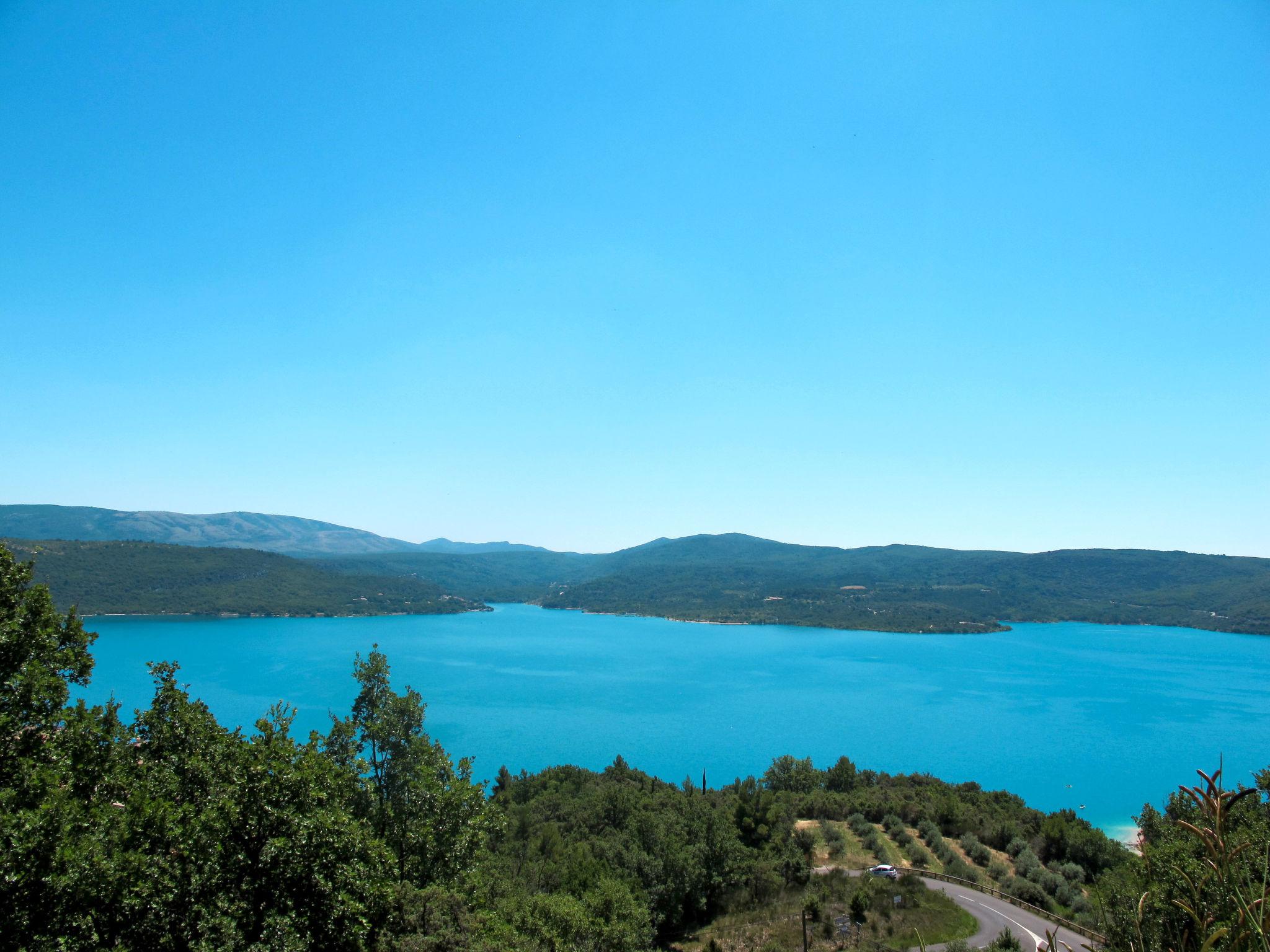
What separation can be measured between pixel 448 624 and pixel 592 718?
111 m

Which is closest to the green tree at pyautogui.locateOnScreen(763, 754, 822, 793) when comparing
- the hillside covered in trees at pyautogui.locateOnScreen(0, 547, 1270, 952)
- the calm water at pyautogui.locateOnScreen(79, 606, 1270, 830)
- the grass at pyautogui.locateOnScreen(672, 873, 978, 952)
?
the calm water at pyautogui.locateOnScreen(79, 606, 1270, 830)

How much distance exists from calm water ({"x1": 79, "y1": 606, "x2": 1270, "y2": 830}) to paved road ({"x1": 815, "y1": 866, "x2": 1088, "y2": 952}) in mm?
35955

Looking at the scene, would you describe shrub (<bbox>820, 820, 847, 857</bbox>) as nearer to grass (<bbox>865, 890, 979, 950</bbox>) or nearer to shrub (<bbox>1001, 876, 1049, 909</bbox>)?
shrub (<bbox>1001, 876, 1049, 909</bbox>)

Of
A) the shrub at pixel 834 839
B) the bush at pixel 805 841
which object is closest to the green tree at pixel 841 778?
the shrub at pixel 834 839

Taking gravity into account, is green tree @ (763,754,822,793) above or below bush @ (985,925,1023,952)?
below

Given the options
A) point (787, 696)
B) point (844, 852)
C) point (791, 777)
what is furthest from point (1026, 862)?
point (787, 696)

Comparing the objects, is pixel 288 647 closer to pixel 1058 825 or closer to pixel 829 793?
pixel 829 793

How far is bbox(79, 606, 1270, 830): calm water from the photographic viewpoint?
7025cm

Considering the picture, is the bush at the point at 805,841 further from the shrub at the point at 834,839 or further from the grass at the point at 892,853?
the grass at the point at 892,853

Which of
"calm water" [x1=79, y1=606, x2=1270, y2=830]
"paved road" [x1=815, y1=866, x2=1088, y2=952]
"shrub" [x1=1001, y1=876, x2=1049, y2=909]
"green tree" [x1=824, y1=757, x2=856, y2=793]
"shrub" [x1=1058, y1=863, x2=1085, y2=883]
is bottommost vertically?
"calm water" [x1=79, y1=606, x2=1270, y2=830]

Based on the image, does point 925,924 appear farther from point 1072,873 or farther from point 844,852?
point 1072,873

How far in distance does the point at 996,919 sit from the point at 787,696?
256 ft

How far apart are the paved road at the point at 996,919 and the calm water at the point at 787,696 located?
118ft

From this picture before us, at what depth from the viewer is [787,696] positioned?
332 ft
